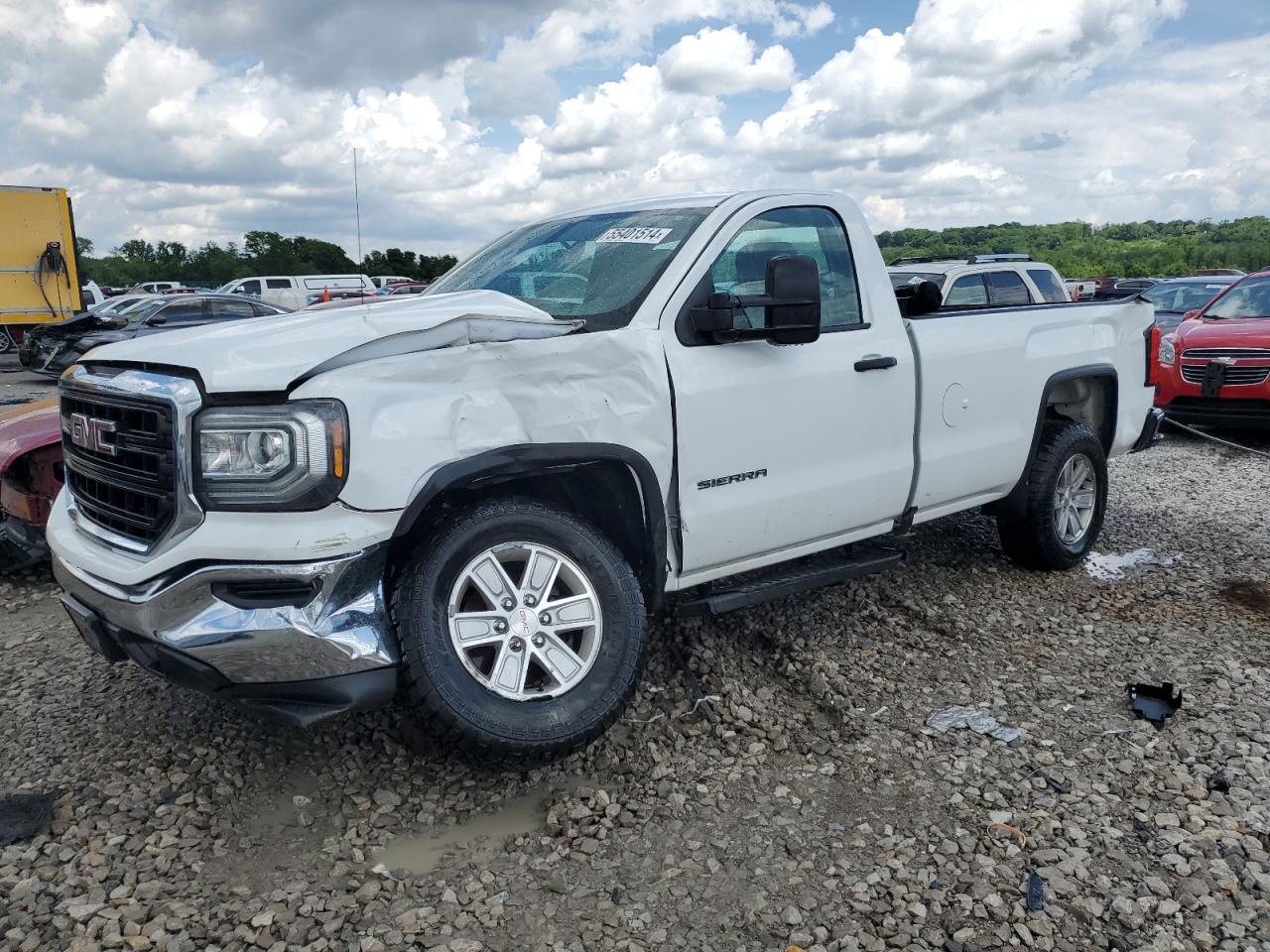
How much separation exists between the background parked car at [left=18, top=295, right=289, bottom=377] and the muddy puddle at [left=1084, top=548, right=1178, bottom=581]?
37.5 feet

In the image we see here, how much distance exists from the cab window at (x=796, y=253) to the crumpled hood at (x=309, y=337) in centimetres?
78

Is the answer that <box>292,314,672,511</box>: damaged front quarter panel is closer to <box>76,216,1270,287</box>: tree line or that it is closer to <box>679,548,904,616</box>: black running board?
<box>679,548,904,616</box>: black running board

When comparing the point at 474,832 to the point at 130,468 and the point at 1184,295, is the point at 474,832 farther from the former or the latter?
the point at 1184,295

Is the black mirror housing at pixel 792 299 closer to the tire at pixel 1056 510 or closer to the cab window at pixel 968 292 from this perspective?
the tire at pixel 1056 510

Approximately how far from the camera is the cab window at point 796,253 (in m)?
3.99

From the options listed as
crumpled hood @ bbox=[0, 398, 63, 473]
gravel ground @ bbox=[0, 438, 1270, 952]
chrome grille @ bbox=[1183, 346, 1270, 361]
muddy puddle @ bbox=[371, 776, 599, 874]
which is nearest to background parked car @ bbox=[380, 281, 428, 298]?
crumpled hood @ bbox=[0, 398, 63, 473]

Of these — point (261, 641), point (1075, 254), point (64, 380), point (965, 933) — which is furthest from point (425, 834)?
point (1075, 254)

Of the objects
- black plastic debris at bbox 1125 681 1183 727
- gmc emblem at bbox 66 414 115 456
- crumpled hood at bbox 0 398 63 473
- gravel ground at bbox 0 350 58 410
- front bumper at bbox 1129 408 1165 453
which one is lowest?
black plastic debris at bbox 1125 681 1183 727

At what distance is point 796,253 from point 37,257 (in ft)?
63.7

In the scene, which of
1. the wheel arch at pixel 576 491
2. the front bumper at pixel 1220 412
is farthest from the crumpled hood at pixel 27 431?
the front bumper at pixel 1220 412

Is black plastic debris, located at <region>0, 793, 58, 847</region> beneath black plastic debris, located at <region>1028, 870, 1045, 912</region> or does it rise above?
above

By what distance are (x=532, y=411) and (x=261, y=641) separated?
1.06 meters

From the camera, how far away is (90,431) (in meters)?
3.37

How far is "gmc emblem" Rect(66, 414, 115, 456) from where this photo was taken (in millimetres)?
3256
